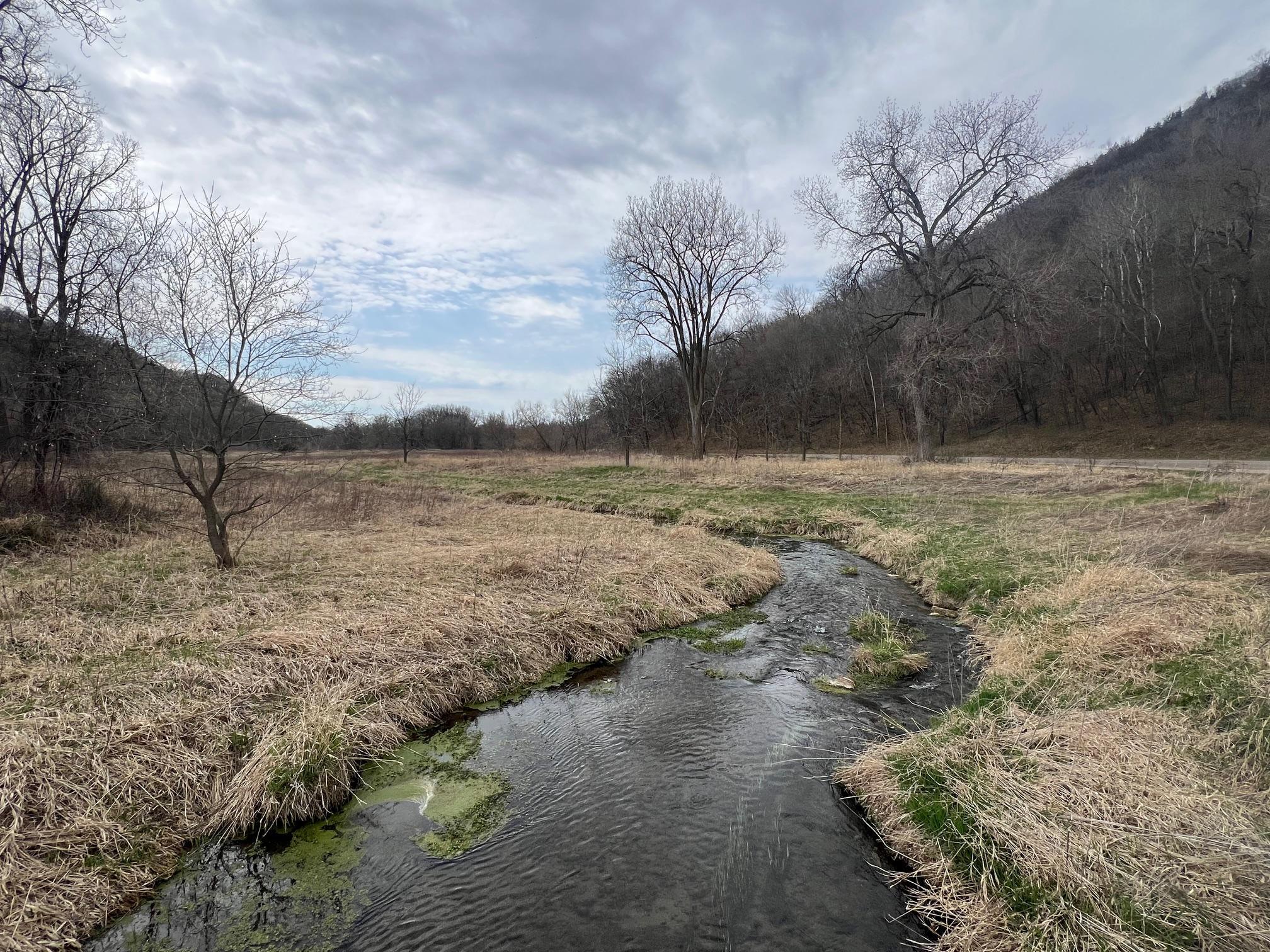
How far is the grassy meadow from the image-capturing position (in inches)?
123

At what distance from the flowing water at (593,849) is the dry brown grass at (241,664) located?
15.4 inches

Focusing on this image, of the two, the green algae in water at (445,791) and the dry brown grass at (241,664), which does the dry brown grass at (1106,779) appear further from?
the dry brown grass at (241,664)

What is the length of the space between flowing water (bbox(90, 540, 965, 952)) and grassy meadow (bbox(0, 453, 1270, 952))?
0.37 metres

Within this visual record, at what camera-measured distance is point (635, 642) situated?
319 inches

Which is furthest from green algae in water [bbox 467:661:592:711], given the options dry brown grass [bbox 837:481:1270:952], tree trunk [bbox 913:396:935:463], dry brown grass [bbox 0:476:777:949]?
tree trunk [bbox 913:396:935:463]

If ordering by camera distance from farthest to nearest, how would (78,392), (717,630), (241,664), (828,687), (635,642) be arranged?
(78,392) → (717,630) → (635,642) → (828,687) → (241,664)

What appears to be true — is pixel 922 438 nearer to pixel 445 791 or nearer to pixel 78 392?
pixel 445 791

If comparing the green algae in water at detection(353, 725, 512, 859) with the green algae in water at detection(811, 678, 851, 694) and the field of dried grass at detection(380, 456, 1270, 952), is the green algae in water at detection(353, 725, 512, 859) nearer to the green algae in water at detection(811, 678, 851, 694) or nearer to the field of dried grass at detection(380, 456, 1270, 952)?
the field of dried grass at detection(380, 456, 1270, 952)

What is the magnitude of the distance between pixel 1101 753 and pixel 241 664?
23.9ft

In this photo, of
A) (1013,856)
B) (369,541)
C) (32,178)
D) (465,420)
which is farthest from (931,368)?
(465,420)

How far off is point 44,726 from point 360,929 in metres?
3.08

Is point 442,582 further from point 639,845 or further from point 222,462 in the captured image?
point 639,845

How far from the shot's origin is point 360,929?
11.3 ft

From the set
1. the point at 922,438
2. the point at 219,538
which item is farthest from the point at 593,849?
the point at 922,438
